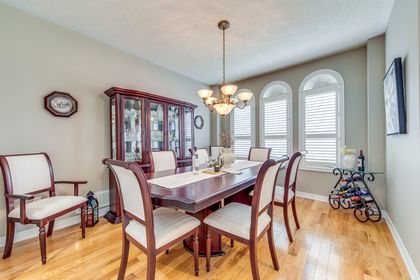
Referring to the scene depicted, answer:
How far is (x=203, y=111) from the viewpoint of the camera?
493cm

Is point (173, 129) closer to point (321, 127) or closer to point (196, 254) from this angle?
point (196, 254)

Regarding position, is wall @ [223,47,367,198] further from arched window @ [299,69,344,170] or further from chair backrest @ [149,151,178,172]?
chair backrest @ [149,151,178,172]

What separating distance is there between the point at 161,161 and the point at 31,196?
1.38m

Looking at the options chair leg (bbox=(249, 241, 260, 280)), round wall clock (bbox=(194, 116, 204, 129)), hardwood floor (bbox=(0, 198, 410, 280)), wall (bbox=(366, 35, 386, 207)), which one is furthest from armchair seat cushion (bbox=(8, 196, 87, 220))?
wall (bbox=(366, 35, 386, 207))

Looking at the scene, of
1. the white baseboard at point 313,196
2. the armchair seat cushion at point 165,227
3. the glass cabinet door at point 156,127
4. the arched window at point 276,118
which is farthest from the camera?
the arched window at point 276,118

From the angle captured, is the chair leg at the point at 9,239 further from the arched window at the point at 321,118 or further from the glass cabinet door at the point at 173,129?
the arched window at the point at 321,118

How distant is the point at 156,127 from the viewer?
11.0ft

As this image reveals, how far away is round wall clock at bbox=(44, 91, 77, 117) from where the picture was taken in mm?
2404

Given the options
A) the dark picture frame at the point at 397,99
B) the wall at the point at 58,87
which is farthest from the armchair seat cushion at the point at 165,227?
the dark picture frame at the point at 397,99

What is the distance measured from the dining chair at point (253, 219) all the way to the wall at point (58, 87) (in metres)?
2.15

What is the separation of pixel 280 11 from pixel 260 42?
2.25ft

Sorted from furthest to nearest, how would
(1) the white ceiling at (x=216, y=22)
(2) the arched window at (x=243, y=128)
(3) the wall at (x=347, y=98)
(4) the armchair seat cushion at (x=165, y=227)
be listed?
(2) the arched window at (x=243, y=128) < (3) the wall at (x=347, y=98) < (1) the white ceiling at (x=216, y=22) < (4) the armchair seat cushion at (x=165, y=227)

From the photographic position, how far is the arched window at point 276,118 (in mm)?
3881

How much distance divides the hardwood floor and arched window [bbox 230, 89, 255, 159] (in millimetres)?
2390
